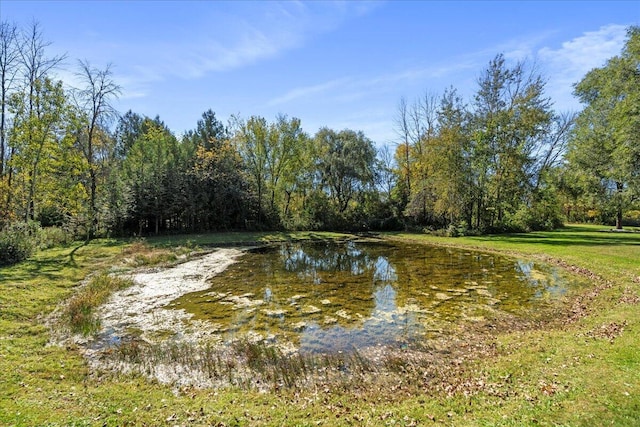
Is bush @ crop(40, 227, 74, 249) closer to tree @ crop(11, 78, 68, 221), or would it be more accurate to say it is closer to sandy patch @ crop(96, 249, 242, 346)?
tree @ crop(11, 78, 68, 221)

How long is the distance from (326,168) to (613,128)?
27.1 m

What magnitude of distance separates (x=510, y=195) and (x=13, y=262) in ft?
118

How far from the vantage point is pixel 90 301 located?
434 inches

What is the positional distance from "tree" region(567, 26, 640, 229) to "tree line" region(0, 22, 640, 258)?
0.33 ft

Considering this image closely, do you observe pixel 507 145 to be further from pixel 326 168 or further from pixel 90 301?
pixel 90 301

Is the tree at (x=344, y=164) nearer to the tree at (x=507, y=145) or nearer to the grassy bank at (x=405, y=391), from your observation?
the tree at (x=507, y=145)

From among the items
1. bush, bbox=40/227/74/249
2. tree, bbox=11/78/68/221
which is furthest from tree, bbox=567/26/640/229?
bush, bbox=40/227/74/249

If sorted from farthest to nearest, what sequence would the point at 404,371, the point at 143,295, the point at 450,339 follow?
the point at 143,295
the point at 450,339
the point at 404,371

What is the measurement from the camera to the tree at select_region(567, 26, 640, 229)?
797 inches

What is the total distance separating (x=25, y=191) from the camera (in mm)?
21828

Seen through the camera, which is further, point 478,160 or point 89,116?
point 478,160

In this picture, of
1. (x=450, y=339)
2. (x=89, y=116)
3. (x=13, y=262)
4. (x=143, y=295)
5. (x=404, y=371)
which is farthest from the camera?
(x=89, y=116)

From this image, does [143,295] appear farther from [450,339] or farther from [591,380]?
[591,380]

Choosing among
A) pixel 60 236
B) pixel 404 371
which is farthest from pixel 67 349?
pixel 60 236
